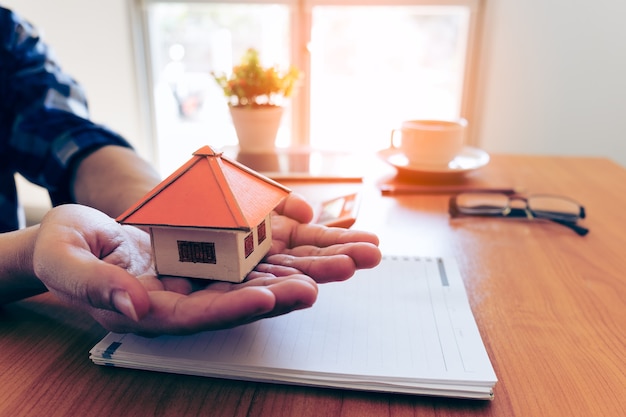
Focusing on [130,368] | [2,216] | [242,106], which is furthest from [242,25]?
[130,368]

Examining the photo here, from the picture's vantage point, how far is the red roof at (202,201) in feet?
1.28

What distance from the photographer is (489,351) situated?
45 cm

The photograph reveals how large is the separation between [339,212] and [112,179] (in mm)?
389

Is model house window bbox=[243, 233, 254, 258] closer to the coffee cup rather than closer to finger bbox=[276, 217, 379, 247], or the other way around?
finger bbox=[276, 217, 379, 247]

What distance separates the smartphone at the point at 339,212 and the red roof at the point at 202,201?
10.3 inches

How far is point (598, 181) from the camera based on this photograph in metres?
1.06

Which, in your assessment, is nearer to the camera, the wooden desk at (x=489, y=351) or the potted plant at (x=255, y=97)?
the wooden desk at (x=489, y=351)

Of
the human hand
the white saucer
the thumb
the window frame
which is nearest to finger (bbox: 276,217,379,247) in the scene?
the human hand

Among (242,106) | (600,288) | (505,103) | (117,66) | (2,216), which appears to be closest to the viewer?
(600,288)

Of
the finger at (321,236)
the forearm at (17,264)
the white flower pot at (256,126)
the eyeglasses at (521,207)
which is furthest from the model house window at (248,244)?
the white flower pot at (256,126)

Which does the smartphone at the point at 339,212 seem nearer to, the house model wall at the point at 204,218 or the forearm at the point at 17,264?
the house model wall at the point at 204,218

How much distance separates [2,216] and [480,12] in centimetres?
211

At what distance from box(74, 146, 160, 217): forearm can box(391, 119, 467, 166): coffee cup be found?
545mm

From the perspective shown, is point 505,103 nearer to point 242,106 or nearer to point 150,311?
point 242,106
